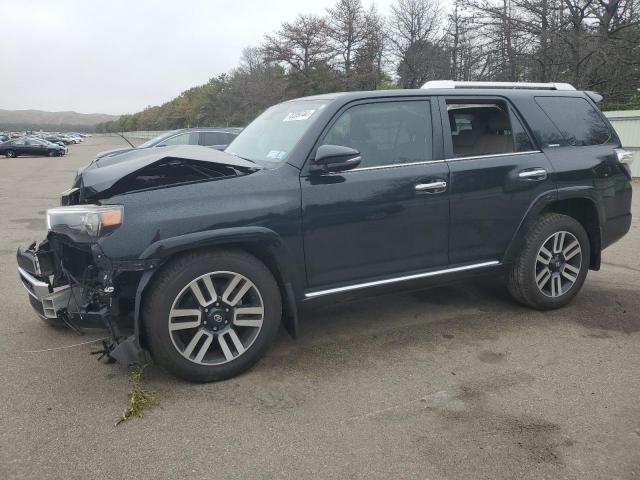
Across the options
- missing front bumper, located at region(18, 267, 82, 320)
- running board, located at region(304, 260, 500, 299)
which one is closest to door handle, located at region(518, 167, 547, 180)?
running board, located at region(304, 260, 500, 299)

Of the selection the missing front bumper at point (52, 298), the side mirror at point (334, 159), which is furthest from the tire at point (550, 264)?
the missing front bumper at point (52, 298)

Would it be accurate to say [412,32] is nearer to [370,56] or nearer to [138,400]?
[370,56]

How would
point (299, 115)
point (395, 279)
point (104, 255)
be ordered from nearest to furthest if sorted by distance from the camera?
1. point (104, 255)
2. point (395, 279)
3. point (299, 115)

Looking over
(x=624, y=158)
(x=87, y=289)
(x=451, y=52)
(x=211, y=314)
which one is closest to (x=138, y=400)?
(x=211, y=314)

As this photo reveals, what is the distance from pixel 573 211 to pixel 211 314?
11.0 feet

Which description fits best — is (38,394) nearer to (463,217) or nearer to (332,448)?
(332,448)

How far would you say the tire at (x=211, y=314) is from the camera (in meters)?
3.16

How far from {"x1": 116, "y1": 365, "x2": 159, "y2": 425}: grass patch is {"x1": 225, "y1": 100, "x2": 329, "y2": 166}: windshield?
5.47 ft

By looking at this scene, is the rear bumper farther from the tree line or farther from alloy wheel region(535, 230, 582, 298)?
the tree line

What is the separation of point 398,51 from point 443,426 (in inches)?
1732

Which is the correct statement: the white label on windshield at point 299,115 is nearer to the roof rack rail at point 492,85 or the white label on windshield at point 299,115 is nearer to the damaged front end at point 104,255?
the damaged front end at point 104,255

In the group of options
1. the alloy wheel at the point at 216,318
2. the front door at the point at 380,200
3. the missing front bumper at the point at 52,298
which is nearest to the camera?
the alloy wheel at the point at 216,318

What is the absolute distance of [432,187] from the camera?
3.91 m

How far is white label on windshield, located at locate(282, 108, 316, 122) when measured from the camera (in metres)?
3.91
